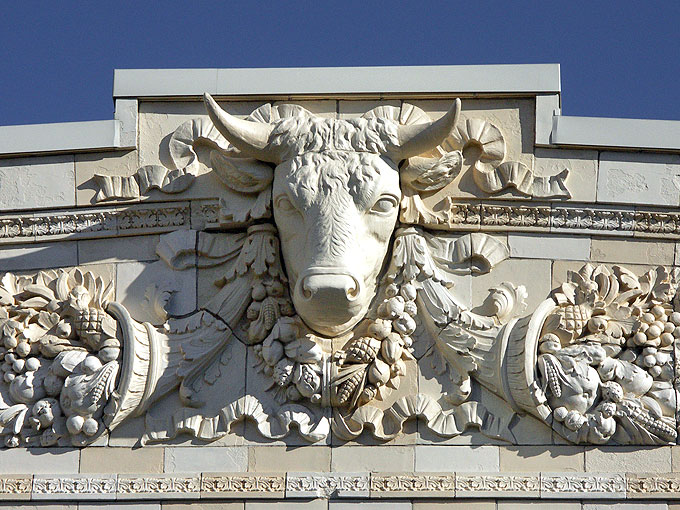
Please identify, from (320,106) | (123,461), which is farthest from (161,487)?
(320,106)

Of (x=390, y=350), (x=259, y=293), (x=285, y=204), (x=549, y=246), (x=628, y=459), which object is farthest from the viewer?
(x=549, y=246)

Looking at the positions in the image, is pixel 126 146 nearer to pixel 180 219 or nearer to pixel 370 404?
pixel 180 219

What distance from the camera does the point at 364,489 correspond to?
15.0 m

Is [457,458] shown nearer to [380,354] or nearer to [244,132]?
[380,354]

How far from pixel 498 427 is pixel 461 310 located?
93 centimetres

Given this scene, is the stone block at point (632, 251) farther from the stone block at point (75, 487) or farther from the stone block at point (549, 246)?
the stone block at point (75, 487)

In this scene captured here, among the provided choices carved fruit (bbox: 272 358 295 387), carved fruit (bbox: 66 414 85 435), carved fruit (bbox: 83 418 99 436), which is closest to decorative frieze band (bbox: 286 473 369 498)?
carved fruit (bbox: 272 358 295 387)

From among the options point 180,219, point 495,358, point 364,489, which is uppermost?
point 180,219

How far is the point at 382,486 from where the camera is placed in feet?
49.3

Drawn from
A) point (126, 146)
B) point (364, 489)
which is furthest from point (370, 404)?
point (126, 146)

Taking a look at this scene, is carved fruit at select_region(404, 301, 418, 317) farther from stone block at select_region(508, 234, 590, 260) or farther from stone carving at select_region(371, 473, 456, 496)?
stone carving at select_region(371, 473, 456, 496)

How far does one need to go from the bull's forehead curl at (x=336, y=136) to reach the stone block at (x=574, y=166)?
1.20 m

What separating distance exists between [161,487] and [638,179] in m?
4.36

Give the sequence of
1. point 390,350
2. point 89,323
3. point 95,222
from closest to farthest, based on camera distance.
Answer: point 390,350 → point 89,323 → point 95,222
